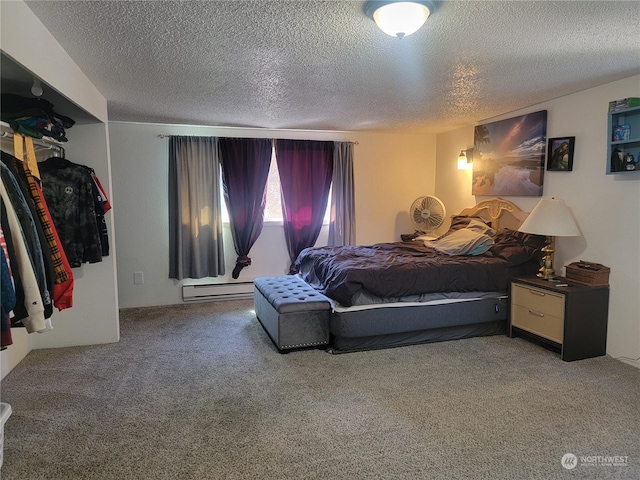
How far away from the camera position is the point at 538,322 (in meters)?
3.31

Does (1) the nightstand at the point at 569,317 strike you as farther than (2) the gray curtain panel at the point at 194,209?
No

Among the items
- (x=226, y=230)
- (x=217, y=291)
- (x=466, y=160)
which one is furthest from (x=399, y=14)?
(x=217, y=291)

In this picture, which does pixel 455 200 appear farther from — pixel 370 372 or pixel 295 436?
pixel 295 436

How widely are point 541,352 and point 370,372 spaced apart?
1453 millimetres

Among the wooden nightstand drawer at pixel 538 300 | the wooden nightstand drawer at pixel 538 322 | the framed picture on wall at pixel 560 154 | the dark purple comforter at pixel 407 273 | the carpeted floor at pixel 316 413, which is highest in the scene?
the framed picture on wall at pixel 560 154

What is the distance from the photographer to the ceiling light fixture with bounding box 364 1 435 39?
70.8 inches

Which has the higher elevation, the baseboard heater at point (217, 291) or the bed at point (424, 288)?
the bed at point (424, 288)

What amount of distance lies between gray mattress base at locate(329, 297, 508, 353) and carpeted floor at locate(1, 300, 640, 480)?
0.12 m

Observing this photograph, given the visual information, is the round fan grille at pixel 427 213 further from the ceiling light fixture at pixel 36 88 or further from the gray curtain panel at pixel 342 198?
the ceiling light fixture at pixel 36 88

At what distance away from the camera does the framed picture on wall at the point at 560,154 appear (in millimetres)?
3492

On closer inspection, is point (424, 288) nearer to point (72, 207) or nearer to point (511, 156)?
point (511, 156)

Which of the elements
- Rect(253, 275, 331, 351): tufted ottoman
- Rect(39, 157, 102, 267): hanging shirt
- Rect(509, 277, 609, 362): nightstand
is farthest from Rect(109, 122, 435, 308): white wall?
Rect(509, 277, 609, 362): nightstand

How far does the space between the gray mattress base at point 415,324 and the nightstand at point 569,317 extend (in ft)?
1.08

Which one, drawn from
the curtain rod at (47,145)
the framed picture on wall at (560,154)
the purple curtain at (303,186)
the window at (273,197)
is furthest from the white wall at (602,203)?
the curtain rod at (47,145)
